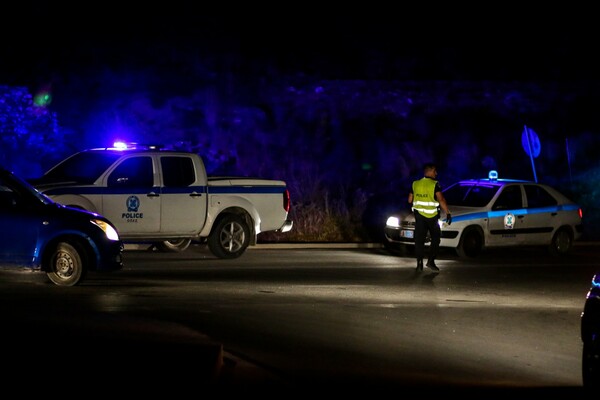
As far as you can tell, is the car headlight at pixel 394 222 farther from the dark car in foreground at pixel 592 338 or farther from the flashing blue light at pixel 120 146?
the dark car in foreground at pixel 592 338

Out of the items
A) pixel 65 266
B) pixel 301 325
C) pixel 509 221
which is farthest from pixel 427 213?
pixel 301 325

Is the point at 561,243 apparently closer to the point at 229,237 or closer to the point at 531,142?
the point at 229,237

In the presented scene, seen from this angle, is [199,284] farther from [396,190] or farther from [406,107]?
[406,107]

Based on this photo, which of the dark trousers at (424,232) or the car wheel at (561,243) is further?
the car wheel at (561,243)

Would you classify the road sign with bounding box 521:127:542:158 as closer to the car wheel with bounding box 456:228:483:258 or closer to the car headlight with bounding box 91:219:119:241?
the car wheel with bounding box 456:228:483:258

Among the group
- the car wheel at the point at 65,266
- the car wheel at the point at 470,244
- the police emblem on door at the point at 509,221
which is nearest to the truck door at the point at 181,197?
the car wheel at the point at 65,266

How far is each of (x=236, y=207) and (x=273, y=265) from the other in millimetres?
1701

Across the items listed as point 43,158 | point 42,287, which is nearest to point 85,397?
point 42,287

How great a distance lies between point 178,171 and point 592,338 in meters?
12.5

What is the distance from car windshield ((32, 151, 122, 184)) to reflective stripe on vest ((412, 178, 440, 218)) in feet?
16.7

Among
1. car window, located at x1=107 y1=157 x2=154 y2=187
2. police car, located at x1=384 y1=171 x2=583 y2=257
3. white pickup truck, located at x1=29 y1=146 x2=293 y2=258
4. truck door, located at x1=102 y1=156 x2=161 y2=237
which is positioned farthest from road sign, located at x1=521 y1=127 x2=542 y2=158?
truck door, located at x1=102 y1=156 x2=161 y2=237

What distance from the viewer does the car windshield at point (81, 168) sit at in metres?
19.9

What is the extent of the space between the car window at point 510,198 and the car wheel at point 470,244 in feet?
2.84

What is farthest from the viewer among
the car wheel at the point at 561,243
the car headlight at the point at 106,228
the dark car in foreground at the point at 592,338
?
the car wheel at the point at 561,243
